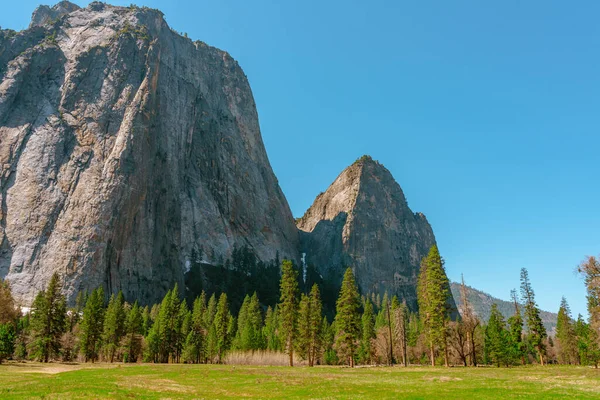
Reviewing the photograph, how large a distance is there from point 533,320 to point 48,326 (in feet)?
250

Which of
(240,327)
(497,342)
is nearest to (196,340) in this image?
(240,327)

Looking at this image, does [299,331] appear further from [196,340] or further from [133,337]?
[133,337]

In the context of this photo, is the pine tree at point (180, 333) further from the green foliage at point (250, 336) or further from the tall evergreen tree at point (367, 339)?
the tall evergreen tree at point (367, 339)

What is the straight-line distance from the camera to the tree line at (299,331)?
57.3 metres

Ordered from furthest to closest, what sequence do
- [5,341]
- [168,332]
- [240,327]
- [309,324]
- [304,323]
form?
[240,327], [168,332], [309,324], [304,323], [5,341]

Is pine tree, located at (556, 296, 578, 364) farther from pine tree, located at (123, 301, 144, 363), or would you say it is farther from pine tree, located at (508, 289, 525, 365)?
pine tree, located at (123, 301, 144, 363)

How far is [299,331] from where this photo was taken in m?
60.6

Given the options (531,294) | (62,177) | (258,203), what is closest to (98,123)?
(62,177)

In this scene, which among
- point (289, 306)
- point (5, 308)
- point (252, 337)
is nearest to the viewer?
point (289, 306)

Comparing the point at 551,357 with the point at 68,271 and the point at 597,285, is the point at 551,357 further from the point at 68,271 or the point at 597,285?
the point at 68,271

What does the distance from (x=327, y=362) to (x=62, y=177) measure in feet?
314

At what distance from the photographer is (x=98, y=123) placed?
448 ft

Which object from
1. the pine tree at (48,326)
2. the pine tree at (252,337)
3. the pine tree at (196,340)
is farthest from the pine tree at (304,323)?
the pine tree at (48,326)

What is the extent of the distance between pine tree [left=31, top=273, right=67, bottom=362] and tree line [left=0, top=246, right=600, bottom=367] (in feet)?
0.48
